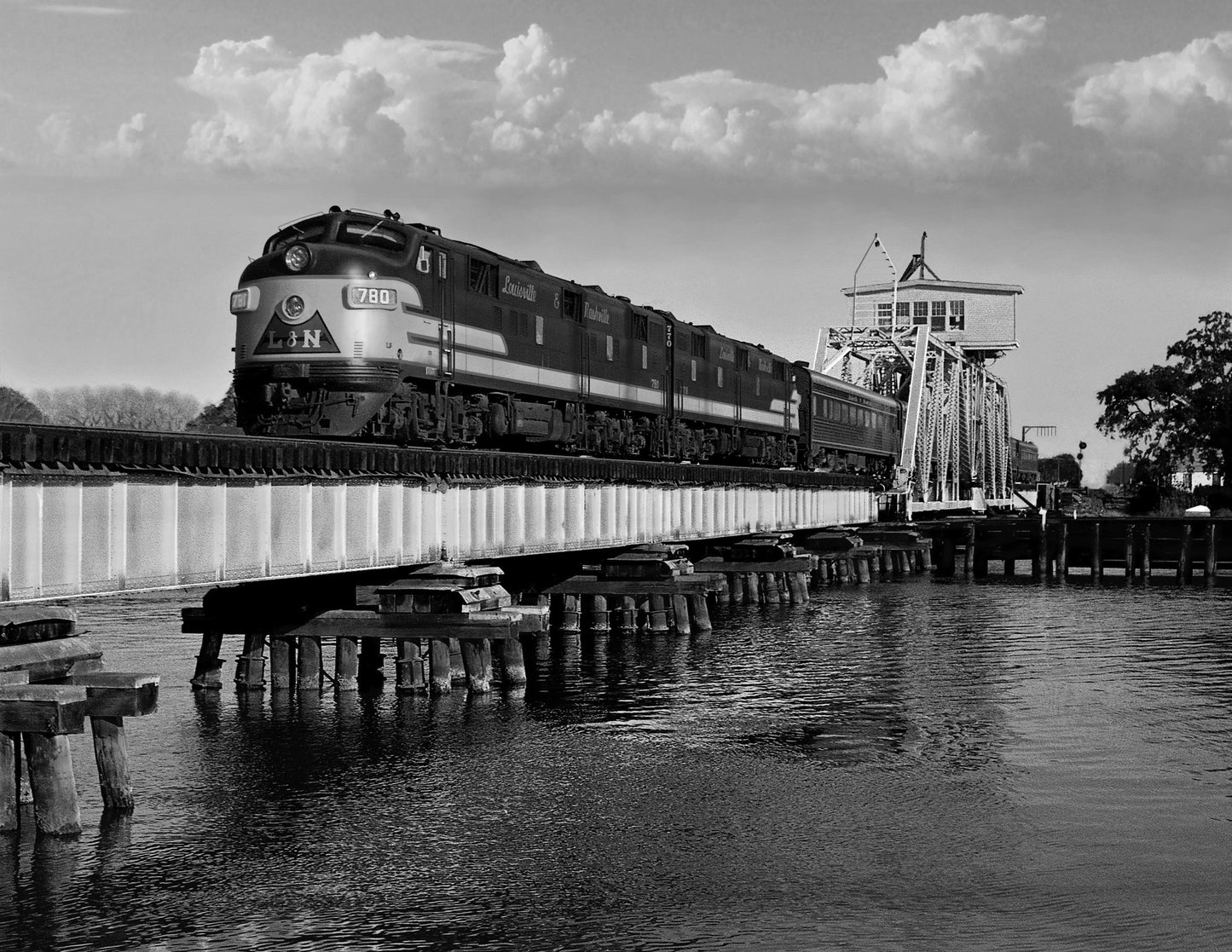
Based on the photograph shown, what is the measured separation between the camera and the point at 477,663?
31.0 metres

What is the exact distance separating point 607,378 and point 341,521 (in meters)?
18.5

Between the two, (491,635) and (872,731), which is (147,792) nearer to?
(491,635)

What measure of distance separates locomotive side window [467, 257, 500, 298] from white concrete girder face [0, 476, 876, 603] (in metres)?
4.55

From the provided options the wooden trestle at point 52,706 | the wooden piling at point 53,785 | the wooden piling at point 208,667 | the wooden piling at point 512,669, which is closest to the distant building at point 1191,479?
the wooden piling at point 512,669

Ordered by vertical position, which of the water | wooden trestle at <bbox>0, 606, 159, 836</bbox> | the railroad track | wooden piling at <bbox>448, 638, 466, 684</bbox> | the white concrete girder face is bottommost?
the water

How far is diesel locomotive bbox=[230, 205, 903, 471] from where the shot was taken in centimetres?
3027

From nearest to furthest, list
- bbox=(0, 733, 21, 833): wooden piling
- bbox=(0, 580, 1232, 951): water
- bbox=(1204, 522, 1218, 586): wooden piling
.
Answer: bbox=(0, 580, 1232, 951): water → bbox=(0, 733, 21, 833): wooden piling → bbox=(1204, 522, 1218, 586): wooden piling

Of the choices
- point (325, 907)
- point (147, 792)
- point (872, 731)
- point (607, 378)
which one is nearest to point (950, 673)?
point (872, 731)

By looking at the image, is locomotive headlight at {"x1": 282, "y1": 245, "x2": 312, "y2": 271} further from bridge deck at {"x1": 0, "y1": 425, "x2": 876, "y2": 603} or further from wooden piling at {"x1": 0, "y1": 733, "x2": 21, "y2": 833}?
wooden piling at {"x1": 0, "y1": 733, "x2": 21, "y2": 833}

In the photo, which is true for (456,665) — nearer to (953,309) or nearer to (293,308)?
(293,308)

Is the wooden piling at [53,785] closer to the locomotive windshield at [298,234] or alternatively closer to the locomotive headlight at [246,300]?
the locomotive headlight at [246,300]

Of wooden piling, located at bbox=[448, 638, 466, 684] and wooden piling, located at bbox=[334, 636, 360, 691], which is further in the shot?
wooden piling, located at bbox=[448, 638, 466, 684]

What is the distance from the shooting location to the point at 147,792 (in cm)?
2247

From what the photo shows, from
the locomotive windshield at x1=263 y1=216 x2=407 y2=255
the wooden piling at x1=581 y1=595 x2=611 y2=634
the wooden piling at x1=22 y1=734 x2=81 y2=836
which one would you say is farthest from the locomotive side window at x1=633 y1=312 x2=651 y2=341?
the wooden piling at x1=22 y1=734 x2=81 y2=836
